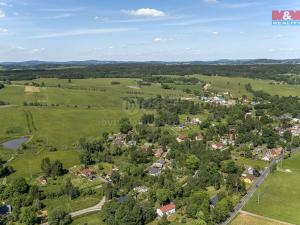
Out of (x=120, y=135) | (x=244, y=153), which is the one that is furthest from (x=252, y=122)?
(x=120, y=135)

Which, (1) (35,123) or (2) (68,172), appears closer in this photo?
(2) (68,172)

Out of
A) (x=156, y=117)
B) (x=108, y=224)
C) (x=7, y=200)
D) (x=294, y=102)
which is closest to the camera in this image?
(x=108, y=224)

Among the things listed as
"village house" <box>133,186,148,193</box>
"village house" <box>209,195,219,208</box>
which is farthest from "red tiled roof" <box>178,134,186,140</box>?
"village house" <box>209,195,219,208</box>

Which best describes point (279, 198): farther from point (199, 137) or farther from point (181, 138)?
point (199, 137)

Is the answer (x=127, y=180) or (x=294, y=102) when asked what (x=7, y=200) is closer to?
(x=127, y=180)

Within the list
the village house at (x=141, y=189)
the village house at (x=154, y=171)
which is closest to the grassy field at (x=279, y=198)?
the village house at (x=141, y=189)
